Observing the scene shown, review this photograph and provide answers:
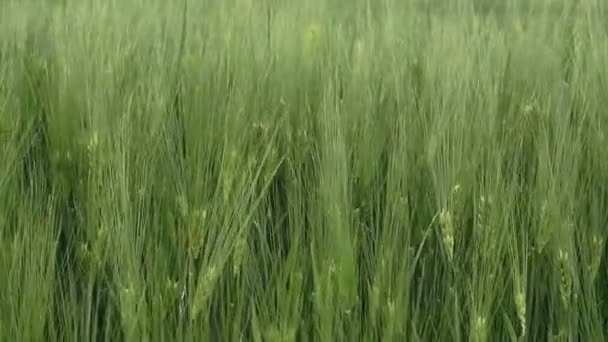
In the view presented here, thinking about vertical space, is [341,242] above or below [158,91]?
below

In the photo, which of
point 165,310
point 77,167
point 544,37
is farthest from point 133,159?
point 544,37

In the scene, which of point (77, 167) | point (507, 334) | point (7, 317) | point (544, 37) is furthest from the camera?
point (544, 37)

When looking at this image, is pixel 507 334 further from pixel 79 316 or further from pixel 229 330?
pixel 79 316

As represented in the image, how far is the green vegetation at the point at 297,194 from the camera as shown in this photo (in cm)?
91

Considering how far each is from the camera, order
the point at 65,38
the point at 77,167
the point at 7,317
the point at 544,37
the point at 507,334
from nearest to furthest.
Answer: the point at 7,317 → the point at 507,334 → the point at 77,167 → the point at 65,38 → the point at 544,37

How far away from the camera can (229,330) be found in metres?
0.93

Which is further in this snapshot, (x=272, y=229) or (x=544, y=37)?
(x=544, y=37)

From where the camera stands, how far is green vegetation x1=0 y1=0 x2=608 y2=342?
91 cm

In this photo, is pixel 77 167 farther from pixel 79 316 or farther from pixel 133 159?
pixel 79 316

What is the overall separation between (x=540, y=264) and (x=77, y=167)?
2.04 ft

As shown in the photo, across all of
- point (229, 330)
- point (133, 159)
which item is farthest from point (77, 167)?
point (229, 330)

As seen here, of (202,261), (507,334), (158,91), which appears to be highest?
(158,91)

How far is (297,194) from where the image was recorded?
1066 mm

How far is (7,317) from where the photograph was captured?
0.89 metres
